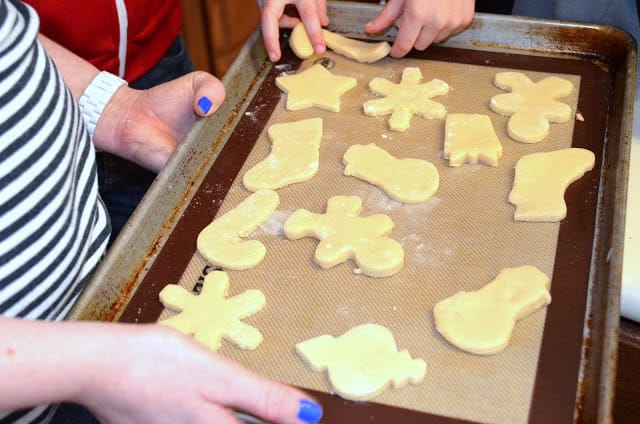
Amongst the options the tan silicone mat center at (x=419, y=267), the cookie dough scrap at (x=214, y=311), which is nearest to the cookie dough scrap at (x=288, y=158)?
the tan silicone mat center at (x=419, y=267)

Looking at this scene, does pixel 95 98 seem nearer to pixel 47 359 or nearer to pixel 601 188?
pixel 47 359

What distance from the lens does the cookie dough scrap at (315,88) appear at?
1.03 meters

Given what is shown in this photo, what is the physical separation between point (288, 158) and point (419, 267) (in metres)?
0.25

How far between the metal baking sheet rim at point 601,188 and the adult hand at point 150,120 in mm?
53

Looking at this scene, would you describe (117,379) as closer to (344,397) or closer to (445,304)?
(344,397)

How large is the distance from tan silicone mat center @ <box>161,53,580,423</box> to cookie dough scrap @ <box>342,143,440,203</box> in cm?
1

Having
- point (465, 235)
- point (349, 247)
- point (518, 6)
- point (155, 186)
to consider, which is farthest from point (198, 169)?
point (518, 6)

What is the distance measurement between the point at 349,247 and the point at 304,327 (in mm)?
116

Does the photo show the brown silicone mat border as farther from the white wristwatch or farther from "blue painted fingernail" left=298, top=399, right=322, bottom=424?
the white wristwatch

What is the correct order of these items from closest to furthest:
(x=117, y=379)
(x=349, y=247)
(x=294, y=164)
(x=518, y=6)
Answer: (x=117, y=379) < (x=349, y=247) < (x=294, y=164) < (x=518, y=6)

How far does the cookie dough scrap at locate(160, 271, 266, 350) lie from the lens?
0.73 meters

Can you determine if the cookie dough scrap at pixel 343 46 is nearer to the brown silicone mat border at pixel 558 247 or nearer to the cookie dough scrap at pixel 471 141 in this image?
the brown silicone mat border at pixel 558 247

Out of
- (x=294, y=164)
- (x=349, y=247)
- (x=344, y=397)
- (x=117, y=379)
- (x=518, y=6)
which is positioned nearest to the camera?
(x=117, y=379)

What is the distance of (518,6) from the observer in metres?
1.24
